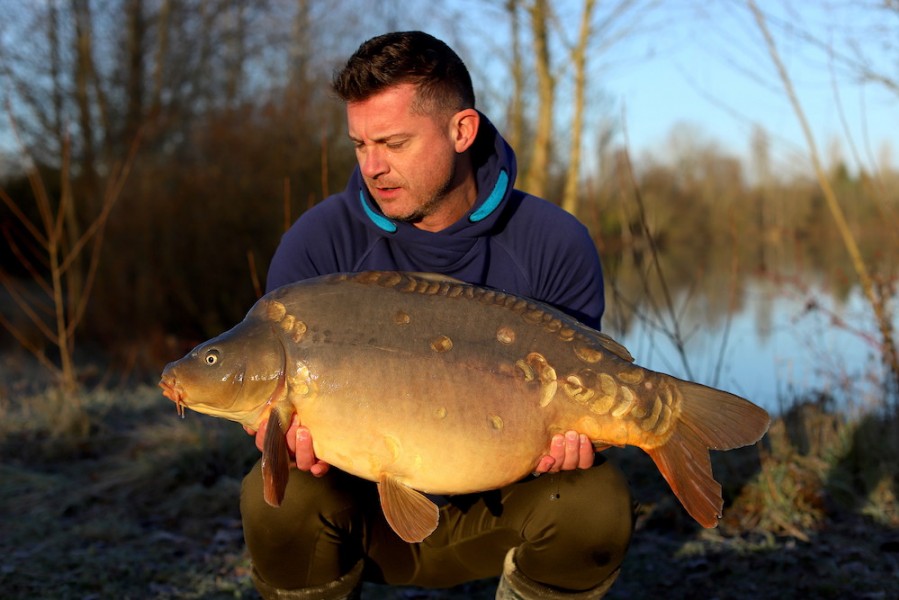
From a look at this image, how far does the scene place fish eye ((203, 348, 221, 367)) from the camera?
1858 mm

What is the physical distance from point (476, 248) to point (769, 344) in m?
7.10

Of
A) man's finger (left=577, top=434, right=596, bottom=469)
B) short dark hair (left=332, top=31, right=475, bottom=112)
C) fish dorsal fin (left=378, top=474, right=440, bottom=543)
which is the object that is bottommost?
fish dorsal fin (left=378, top=474, right=440, bottom=543)

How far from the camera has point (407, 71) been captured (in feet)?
7.11

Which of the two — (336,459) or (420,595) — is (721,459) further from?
(336,459)

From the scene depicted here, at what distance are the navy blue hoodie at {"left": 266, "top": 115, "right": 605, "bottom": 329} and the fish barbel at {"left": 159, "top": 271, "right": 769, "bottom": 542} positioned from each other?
37 centimetres

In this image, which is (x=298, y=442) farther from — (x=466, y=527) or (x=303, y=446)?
(x=466, y=527)

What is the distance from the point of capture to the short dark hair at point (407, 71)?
215cm

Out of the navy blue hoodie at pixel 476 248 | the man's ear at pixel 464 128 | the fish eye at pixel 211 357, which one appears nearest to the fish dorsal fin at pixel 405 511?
the fish eye at pixel 211 357

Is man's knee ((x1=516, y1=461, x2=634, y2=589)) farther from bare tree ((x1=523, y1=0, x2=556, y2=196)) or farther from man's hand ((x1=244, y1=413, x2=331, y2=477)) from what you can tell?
bare tree ((x1=523, y1=0, x2=556, y2=196))

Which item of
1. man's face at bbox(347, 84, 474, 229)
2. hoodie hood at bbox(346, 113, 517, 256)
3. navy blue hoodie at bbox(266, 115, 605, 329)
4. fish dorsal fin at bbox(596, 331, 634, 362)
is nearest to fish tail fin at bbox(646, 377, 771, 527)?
fish dorsal fin at bbox(596, 331, 634, 362)

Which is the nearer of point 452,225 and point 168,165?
point 452,225

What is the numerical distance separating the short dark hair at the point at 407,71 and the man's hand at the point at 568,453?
0.87 meters

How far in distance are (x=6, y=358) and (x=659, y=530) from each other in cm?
591

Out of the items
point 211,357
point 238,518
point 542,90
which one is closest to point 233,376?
point 211,357
